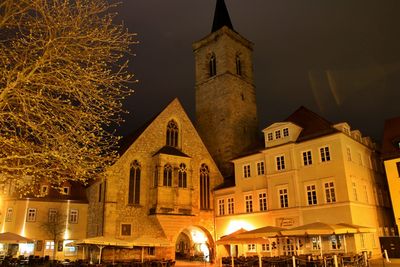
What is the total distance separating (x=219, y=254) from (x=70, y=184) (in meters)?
14.8

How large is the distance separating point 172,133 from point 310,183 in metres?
13.3

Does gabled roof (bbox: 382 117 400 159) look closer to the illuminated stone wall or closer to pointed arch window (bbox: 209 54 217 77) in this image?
the illuminated stone wall

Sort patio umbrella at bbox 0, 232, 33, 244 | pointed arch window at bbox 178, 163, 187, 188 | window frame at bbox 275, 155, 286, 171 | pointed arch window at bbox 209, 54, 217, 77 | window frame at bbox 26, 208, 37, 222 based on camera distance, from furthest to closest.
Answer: pointed arch window at bbox 209, 54, 217, 77, pointed arch window at bbox 178, 163, 187, 188, window frame at bbox 26, 208, 37, 222, window frame at bbox 275, 155, 286, 171, patio umbrella at bbox 0, 232, 33, 244

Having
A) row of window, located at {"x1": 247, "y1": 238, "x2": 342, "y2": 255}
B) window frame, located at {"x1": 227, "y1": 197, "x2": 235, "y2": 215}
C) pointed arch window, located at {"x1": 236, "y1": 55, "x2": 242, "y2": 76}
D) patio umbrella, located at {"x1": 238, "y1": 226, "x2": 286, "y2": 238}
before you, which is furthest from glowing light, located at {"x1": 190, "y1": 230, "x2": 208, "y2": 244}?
pointed arch window, located at {"x1": 236, "y1": 55, "x2": 242, "y2": 76}

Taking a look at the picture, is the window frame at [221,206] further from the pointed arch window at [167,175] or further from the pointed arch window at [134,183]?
the pointed arch window at [134,183]

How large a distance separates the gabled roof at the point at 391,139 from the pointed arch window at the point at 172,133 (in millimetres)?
17294

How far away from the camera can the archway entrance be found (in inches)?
1296

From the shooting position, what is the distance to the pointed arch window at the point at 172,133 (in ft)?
108

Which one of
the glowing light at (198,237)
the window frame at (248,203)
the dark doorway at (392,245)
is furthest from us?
the glowing light at (198,237)

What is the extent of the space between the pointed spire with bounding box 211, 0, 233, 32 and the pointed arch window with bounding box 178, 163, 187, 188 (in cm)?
2231

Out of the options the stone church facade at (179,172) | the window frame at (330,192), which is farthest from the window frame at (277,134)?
the stone church facade at (179,172)

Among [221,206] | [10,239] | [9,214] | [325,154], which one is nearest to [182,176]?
[221,206]

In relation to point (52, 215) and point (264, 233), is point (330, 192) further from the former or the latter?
point (52, 215)

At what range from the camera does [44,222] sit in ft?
97.7
